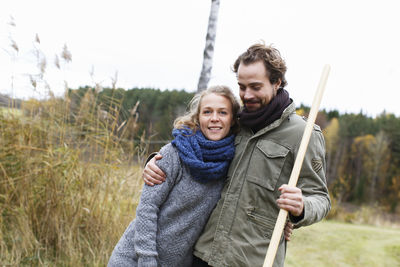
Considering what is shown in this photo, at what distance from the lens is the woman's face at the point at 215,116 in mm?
1845

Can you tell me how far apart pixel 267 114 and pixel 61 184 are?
231 cm

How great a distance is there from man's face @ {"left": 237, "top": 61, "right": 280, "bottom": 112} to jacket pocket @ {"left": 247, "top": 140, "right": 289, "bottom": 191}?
0.70 feet

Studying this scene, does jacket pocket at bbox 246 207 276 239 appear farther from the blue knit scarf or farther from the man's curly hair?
the man's curly hair

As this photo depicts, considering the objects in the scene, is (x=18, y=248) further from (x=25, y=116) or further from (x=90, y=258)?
(x=25, y=116)

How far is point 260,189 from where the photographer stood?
5.66ft

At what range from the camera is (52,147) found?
3.39 metres

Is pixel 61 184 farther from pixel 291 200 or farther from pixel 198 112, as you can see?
pixel 291 200

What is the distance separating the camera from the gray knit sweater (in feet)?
5.81

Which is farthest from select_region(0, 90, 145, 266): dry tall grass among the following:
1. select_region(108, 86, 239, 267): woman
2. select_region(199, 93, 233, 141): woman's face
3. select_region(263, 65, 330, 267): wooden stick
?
select_region(263, 65, 330, 267): wooden stick

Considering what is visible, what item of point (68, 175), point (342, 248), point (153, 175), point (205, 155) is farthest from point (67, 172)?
point (342, 248)

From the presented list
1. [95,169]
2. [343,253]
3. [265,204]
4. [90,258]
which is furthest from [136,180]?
[343,253]

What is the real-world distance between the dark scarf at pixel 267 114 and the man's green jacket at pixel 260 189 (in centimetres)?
3

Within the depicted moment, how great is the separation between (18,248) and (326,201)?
278 cm

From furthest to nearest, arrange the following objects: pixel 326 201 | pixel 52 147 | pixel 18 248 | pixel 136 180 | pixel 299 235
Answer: pixel 299 235
pixel 136 180
pixel 52 147
pixel 18 248
pixel 326 201
